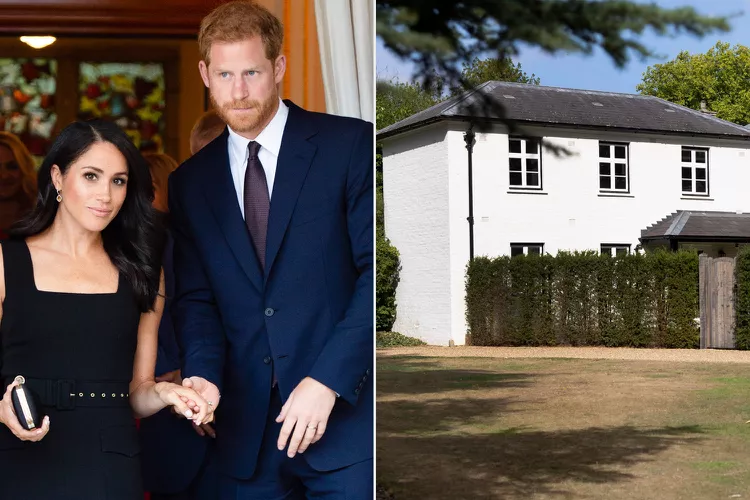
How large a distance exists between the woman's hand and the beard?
662 millimetres

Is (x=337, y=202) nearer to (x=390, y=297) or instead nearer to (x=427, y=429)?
(x=427, y=429)

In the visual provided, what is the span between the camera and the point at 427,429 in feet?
29.1

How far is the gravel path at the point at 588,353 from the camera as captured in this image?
14.0 m

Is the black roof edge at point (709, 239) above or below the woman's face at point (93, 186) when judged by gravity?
above

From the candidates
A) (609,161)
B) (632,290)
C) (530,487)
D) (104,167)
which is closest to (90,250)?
(104,167)

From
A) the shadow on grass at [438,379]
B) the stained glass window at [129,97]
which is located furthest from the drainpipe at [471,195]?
the stained glass window at [129,97]

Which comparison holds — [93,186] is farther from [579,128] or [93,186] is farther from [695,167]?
[695,167]

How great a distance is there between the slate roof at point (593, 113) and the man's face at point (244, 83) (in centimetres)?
1600

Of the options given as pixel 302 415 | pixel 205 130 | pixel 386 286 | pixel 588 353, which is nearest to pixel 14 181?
pixel 205 130

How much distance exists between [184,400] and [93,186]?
543 mm

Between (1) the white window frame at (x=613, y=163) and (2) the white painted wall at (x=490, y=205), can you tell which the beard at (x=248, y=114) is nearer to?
(2) the white painted wall at (x=490, y=205)

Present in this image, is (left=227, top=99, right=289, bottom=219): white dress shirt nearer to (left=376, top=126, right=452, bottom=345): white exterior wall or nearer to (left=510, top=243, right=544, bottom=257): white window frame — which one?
(left=376, top=126, right=452, bottom=345): white exterior wall

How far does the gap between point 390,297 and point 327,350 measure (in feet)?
51.0

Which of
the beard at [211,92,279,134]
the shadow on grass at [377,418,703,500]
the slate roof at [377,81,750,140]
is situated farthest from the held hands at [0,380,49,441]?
the slate roof at [377,81,750,140]
